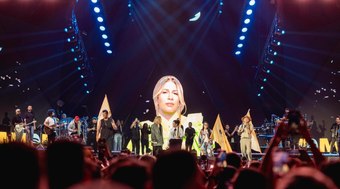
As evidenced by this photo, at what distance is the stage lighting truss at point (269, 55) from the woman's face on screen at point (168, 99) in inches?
194

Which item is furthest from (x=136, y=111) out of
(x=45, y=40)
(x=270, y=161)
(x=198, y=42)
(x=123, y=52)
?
(x=270, y=161)

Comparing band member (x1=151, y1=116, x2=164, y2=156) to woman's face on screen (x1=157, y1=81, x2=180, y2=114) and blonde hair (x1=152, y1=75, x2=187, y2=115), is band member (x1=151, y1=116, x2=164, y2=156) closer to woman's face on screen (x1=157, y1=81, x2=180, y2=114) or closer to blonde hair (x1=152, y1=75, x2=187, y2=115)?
woman's face on screen (x1=157, y1=81, x2=180, y2=114)

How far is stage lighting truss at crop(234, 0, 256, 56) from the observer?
752 inches

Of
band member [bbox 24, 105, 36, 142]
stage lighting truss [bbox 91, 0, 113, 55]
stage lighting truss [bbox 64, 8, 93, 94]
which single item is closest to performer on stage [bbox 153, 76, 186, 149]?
stage lighting truss [bbox 91, 0, 113, 55]

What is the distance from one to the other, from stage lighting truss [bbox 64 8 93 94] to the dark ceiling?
0.85ft

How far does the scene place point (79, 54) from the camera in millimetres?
22406

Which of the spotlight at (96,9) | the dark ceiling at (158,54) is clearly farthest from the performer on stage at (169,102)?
the spotlight at (96,9)

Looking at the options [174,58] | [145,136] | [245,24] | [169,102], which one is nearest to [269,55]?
[245,24]

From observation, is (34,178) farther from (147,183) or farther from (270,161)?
(270,161)

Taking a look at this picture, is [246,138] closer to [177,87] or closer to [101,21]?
[177,87]

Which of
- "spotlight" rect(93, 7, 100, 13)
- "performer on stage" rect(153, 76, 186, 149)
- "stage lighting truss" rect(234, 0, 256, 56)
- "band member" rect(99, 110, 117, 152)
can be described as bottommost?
"band member" rect(99, 110, 117, 152)

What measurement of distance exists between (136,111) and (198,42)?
5.49 meters

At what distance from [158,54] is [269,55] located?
21.4ft

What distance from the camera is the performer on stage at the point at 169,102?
22406 mm
